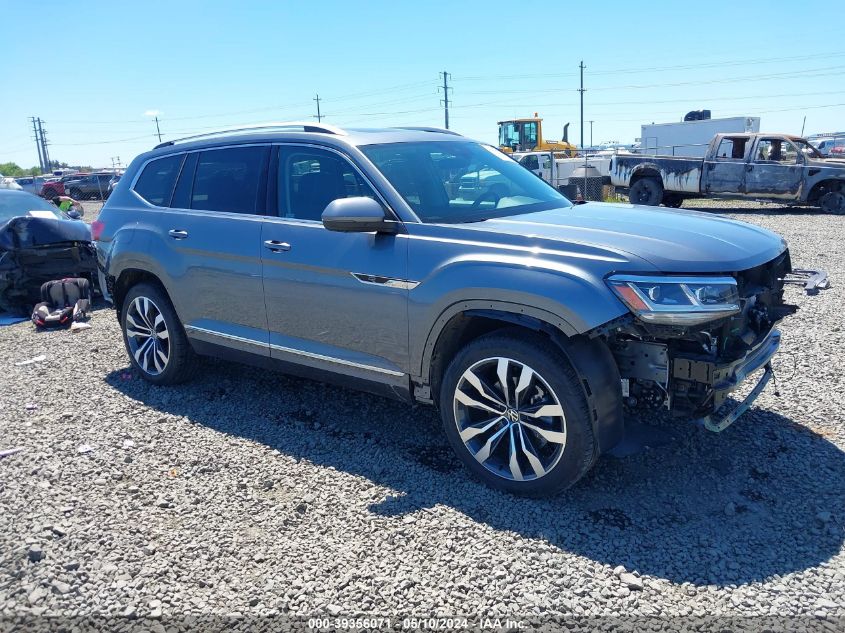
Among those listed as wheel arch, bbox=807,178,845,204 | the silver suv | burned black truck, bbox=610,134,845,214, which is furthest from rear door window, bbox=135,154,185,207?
wheel arch, bbox=807,178,845,204

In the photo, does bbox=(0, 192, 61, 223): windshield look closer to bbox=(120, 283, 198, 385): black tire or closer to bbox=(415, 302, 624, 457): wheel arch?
bbox=(120, 283, 198, 385): black tire

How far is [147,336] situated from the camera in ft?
18.1

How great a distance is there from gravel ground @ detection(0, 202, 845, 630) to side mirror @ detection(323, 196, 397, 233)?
1414mm

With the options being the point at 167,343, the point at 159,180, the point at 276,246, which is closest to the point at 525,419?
the point at 276,246

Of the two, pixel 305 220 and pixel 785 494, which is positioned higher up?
pixel 305 220

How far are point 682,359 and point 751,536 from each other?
0.89m

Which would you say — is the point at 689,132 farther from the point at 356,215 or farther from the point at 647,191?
the point at 356,215

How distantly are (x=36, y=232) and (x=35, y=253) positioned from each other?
271mm

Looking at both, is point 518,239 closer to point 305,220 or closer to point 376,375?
point 376,375

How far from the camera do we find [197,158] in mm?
5172

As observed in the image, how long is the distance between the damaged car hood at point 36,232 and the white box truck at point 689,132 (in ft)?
83.1

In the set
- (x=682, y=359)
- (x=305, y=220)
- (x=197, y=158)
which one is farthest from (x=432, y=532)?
(x=197, y=158)

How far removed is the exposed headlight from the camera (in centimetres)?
309

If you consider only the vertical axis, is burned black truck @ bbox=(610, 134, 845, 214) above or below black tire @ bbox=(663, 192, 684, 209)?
above
